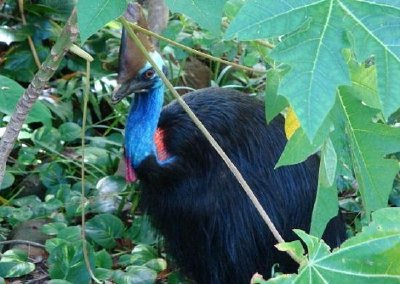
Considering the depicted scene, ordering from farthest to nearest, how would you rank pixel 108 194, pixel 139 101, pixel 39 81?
1. pixel 108 194
2. pixel 139 101
3. pixel 39 81

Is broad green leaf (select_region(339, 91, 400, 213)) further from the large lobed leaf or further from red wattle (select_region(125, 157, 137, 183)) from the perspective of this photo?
red wattle (select_region(125, 157, 137, 183))

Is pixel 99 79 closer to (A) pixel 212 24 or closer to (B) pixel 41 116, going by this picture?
(B) pixel 41 116

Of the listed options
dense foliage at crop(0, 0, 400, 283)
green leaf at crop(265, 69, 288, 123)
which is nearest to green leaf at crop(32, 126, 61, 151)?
dense foliage at crop(0, 0, 400, 283)

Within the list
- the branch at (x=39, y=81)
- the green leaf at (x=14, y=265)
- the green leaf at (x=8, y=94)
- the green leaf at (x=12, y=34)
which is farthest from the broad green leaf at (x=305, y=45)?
the green leaf at (x=12, y=34)

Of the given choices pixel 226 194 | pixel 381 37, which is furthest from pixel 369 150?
pixel 226 194

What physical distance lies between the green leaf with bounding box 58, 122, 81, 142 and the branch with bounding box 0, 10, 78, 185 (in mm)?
1577

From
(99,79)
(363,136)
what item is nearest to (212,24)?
(363,136)

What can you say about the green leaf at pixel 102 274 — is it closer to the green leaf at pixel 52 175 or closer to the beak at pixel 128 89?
the beak at pixel 128 89

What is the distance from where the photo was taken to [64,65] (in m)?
3.68

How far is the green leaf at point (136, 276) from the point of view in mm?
2504

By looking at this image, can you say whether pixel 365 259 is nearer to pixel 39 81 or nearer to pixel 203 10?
pixel 203 10

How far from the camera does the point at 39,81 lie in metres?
1.55

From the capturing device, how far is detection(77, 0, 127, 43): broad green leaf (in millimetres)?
1216

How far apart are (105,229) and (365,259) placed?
1768mm
